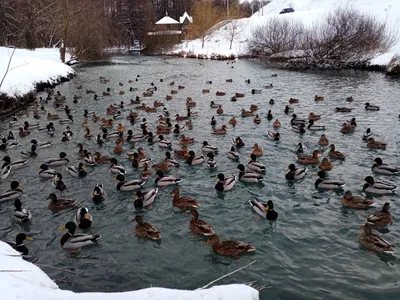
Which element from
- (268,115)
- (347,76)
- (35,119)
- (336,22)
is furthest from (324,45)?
(35,119)

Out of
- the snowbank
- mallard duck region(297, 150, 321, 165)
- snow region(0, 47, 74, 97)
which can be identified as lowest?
mallard duck region(297, 150, 321, 165)

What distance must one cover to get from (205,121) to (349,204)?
1089cm

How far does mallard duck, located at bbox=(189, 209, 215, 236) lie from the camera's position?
28.2 feet

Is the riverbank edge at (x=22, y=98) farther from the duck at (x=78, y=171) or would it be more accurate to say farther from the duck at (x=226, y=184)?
the duck at (x=226, y=184)

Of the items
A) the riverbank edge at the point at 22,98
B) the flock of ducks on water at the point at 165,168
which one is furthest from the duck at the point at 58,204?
the riverbank edge at the point at 22,98

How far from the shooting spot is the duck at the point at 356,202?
953 cm

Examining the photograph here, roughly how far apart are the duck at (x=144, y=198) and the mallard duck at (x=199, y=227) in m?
1.84

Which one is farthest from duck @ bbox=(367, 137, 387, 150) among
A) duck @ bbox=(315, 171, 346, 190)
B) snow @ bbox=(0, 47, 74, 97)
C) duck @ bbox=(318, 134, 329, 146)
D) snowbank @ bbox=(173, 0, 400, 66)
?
snowbank @ bbox=(173, 0, 400, 66)

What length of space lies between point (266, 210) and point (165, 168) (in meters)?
4.59

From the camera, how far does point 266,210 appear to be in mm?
9383

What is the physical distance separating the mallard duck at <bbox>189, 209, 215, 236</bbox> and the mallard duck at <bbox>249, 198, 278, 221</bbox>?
Result: 4.98ft

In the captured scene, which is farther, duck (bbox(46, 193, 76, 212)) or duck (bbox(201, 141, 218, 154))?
duck (bbox(201, 141, 218, 154))

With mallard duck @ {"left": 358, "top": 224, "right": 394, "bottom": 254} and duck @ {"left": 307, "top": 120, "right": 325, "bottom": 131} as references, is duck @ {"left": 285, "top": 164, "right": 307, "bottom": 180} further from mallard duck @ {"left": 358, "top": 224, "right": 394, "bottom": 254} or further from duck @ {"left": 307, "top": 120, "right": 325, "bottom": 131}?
duck @ {"left": 307, "top": 120, "right": 325, "bottom": 131}

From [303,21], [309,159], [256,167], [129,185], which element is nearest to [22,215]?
[129,185]
